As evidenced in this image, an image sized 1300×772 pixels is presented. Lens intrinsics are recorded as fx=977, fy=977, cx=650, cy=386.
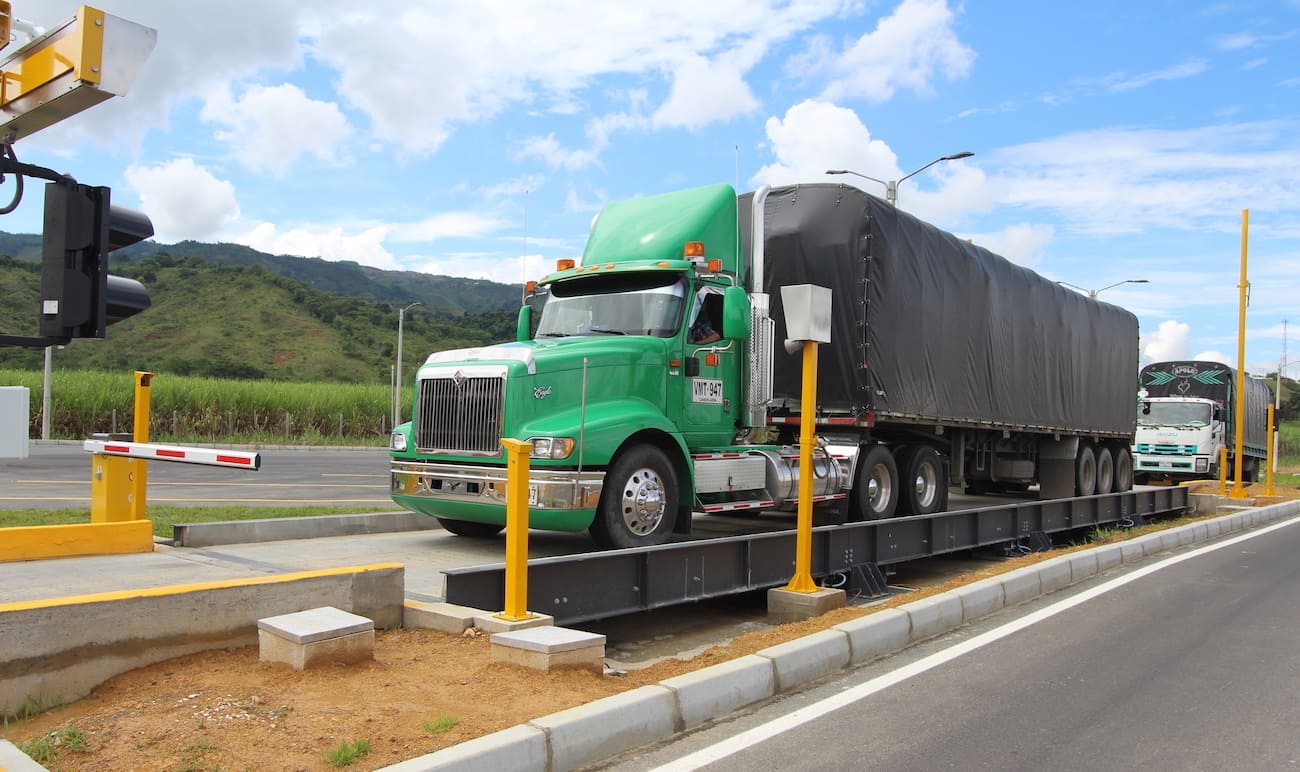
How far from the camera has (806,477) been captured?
7.80 metres

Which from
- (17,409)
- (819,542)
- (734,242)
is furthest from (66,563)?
(734,242)

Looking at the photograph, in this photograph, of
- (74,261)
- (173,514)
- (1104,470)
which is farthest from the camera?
(1104,470)

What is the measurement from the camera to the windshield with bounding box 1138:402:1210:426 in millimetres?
27844

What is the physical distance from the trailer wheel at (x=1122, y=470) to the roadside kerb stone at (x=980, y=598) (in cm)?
1279

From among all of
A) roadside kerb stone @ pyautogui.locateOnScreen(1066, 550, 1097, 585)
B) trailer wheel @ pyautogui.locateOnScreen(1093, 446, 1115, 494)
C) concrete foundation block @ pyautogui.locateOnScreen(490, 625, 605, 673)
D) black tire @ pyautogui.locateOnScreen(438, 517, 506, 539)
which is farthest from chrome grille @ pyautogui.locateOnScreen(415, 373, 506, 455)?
trailer wheel @ pyautogui.locateOnScreen(1093, 446, 1115, 494)

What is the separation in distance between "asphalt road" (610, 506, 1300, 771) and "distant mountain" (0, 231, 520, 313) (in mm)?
119584

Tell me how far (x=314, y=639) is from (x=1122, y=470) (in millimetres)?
18818

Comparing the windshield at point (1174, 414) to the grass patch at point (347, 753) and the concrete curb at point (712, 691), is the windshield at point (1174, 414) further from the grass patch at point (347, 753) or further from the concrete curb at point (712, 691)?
the grass patch at point (347, 753)

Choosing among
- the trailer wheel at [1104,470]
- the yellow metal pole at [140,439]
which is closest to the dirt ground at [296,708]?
the yellow metal pole at [140,439]

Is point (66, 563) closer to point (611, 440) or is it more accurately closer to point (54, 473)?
point (611, 440)

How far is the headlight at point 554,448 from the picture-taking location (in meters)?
7.97

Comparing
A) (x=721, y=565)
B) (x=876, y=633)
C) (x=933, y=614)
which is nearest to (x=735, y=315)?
(x=721, y=565)

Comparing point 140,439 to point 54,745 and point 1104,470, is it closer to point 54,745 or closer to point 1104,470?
point 54,745

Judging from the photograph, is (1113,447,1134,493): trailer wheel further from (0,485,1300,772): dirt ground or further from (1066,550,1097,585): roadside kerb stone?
(0,485,1300,772): dirt ground
